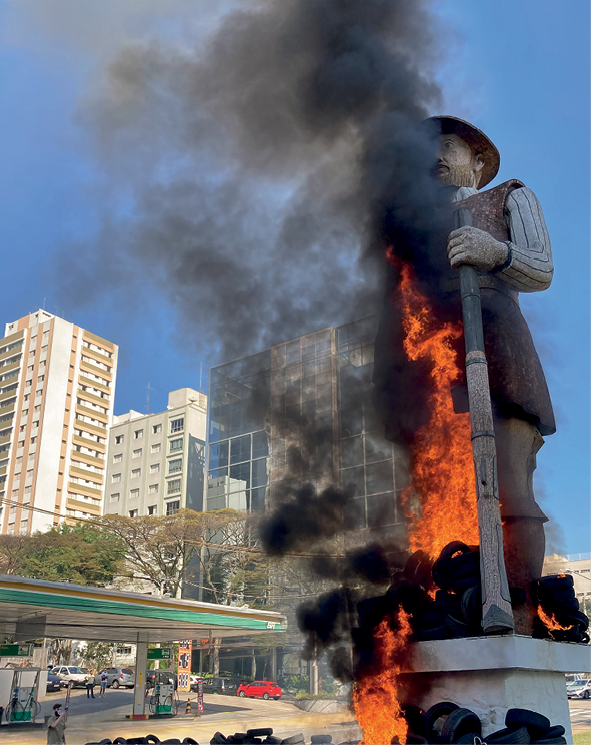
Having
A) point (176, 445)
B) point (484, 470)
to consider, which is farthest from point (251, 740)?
point (176, 445)

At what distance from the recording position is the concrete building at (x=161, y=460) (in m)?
67.9

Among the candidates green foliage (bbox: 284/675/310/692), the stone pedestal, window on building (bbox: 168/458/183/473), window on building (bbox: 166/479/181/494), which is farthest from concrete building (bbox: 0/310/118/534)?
the stone pedestal

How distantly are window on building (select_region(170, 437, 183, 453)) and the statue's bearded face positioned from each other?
6235cm

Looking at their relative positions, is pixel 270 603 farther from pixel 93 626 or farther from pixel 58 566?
pixel 93 626

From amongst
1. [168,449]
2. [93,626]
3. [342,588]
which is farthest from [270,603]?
[342,588]

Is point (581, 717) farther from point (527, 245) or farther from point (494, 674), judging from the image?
point (527, 245)

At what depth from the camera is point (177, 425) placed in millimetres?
69875

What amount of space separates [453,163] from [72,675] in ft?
138

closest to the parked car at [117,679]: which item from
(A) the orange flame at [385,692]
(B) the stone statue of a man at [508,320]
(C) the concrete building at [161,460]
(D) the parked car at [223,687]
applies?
(D) the parked car at [223,687]

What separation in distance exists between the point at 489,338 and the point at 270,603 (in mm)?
38028

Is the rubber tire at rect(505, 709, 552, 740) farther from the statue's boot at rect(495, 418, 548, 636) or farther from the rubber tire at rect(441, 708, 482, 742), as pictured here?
the statue's boot at rect(495, 418, 548, 636)

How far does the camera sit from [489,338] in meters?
7.72

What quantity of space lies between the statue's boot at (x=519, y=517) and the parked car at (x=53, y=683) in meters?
38.7

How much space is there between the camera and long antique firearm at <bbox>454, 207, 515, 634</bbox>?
610cm
